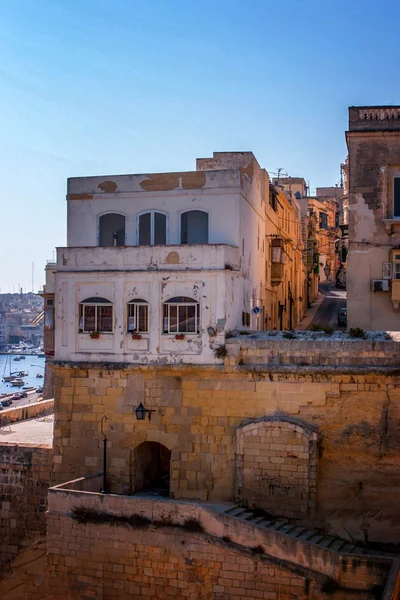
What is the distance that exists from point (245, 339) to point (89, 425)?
5.09m

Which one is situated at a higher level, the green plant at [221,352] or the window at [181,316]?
the window at [181,316]

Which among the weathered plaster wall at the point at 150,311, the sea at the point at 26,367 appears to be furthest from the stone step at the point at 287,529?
the sea at the point at 26,367

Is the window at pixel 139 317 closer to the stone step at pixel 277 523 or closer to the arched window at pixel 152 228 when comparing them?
the arched window at pixel 152 228

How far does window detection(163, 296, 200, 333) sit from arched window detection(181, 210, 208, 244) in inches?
83.6

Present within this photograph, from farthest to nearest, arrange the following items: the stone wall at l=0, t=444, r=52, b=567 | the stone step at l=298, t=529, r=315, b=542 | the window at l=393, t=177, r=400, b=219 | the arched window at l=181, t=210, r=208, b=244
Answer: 1. the window at l=393, t=177, r=400, b=219
2. the stone wall at l=0, t=444, r=52, b=567
3. the arched window at l=181, t=210, r=208, b=244
4. the stone step at l=298, t=529, r=315, b=542

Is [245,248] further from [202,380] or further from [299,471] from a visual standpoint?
[299,471]

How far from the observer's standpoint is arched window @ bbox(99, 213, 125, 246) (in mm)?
22734

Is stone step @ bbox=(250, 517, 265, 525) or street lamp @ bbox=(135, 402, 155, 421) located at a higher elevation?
street lamp @ bbox=(135, 402, 155, 421)

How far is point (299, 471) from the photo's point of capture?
1928 centimetres

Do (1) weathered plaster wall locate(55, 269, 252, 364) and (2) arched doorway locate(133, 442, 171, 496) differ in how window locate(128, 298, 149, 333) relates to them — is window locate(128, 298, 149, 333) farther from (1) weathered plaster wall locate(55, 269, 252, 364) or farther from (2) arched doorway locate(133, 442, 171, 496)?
(2) arched doorway locate(133, 442, 171, 496)

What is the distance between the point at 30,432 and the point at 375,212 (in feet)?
45.4

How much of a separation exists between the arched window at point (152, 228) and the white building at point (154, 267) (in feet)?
0.10

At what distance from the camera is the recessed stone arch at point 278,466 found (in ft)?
63.2

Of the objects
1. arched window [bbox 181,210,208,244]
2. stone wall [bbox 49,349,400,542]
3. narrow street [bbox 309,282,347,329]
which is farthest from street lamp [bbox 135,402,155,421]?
narrow street [bbox 309,282,347,329]
